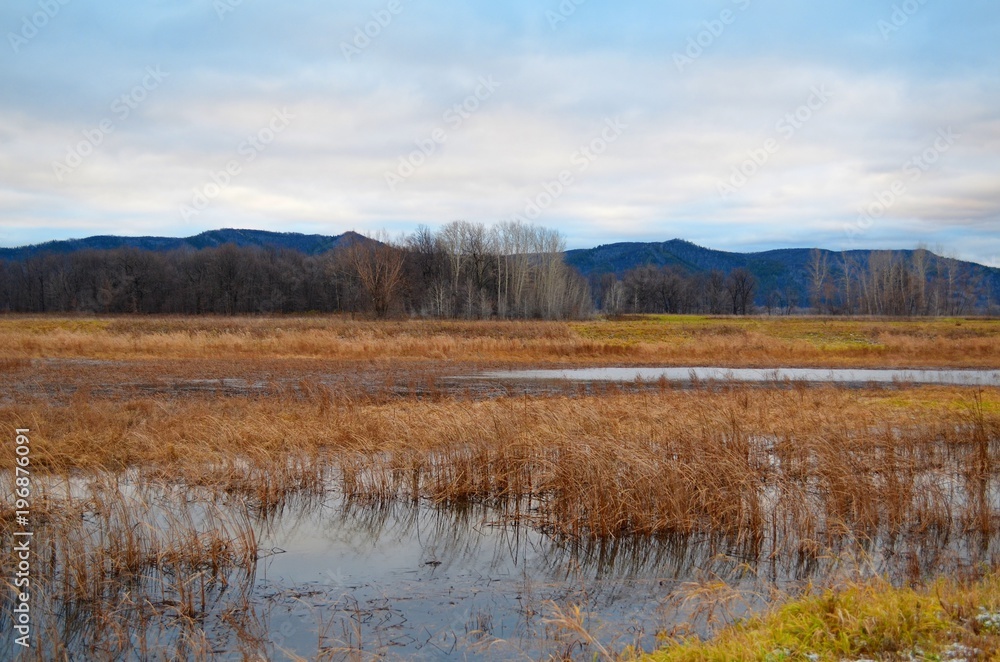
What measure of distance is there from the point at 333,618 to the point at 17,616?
3.12 m

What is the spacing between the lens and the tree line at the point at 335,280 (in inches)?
3659

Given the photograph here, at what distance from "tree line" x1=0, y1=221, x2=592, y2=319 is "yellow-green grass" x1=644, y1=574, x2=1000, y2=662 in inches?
3195

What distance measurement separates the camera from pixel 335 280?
114688 mm

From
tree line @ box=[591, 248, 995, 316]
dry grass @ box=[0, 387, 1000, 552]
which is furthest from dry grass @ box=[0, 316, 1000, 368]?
tree line @ box=[591, 248, 995, 316]

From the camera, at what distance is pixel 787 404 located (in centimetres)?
1706

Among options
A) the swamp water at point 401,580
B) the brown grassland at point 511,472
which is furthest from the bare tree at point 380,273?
the swamp water at point 401,580

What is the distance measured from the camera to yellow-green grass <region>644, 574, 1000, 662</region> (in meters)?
4.89

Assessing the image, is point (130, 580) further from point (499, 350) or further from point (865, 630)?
point (499, 350)

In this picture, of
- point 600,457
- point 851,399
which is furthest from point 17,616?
point 851,399

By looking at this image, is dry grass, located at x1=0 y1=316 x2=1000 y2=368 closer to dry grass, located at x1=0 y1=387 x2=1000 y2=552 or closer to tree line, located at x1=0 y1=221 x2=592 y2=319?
dry grass, located at x1=0 y1=387 x2=1000 y2=552

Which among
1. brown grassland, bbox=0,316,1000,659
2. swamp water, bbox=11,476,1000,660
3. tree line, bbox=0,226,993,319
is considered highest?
tree line, bbox=0,226,993,319

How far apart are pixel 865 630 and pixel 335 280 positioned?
114 meters

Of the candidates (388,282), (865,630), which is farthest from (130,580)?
(388,282)

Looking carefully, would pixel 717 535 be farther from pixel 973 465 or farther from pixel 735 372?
pixel 735 372
